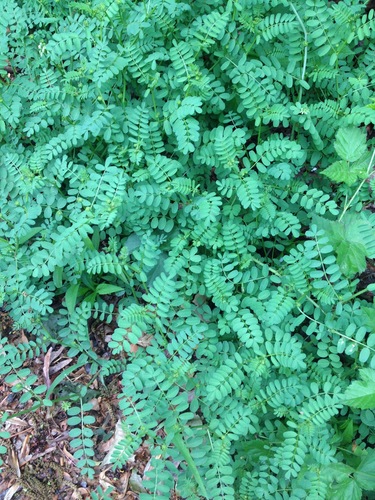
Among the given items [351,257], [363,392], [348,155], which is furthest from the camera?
[348,155]

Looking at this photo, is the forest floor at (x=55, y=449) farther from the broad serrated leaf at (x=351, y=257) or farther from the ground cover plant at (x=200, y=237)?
the broad serrated leaf at (x=351, y=257)

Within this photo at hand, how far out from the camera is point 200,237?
2.66m

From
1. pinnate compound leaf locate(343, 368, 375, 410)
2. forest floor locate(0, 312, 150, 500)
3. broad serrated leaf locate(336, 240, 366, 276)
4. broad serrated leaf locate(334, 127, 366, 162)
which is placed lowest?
forest floor locate(0, 312, 150, 500)

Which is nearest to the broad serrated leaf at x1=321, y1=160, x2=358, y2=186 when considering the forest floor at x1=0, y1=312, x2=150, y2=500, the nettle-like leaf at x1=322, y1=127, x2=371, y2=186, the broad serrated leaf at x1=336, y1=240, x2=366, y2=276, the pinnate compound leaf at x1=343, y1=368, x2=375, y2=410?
the nettle-like leaf at x1=322, y1=127, x2=371, y2=186

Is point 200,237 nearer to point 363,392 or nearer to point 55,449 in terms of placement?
point 363,392

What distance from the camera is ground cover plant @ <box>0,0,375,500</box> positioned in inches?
92.1

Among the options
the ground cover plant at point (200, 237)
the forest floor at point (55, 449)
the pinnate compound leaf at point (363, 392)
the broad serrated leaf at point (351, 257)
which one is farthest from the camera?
the forest floor at point (55, 449)

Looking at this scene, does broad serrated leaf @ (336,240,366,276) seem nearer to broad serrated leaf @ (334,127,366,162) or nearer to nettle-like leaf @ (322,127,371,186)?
nettle-like leaf @ (322,127,371,186)

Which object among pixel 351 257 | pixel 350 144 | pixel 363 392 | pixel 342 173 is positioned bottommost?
pixel 363 392

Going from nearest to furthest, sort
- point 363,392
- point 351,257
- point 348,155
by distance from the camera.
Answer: point 363,392, point 351,257, point 348,155

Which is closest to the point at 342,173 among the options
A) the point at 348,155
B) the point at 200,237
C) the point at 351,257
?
the point at 348,155

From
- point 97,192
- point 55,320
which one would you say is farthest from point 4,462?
point 97,192

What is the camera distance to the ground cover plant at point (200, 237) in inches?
92.1

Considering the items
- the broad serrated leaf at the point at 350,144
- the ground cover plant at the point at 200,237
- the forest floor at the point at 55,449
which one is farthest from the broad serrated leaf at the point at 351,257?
the forest floor at the point at 55,449
